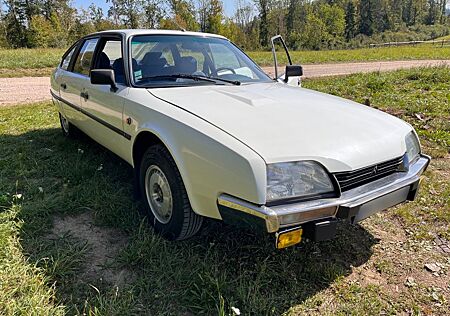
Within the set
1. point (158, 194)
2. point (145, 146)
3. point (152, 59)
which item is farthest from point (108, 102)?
point (158, 194)

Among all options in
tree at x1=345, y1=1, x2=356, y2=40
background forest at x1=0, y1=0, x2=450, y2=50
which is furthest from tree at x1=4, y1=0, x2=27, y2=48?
tree at x1=345, y1=1, x2=356, y2=40

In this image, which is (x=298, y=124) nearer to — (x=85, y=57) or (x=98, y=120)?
(x=98, y=120)

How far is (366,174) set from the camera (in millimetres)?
2076

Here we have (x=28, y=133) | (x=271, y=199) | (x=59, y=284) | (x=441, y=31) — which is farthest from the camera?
(x=441, y=31)

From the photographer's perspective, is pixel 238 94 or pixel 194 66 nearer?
pixel 238 94

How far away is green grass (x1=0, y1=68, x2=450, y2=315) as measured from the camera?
6.45ft

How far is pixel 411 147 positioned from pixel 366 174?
651 mm

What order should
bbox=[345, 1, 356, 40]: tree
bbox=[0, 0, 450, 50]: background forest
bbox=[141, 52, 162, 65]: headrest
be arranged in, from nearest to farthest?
bbox=[141, 52, 162, 65]: headrest < bbox=[0, 0, 450, 50]: background forest < bbox=[345, 1, 356, 40]: tree

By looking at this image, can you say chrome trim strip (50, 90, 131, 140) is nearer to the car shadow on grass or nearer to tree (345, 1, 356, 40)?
the car shadow on grass

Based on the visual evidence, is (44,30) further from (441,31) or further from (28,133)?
(441,31)

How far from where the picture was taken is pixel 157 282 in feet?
6.88

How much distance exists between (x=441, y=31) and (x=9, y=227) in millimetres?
74580

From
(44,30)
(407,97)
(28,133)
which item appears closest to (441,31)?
(44,30)

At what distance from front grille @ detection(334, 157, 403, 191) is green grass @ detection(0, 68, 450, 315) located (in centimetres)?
62
